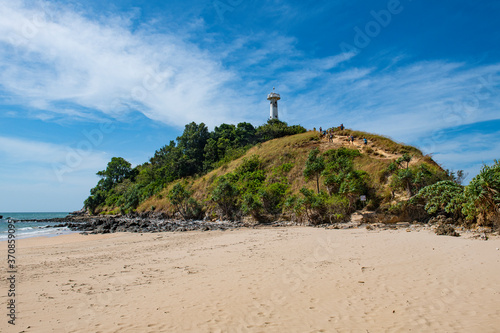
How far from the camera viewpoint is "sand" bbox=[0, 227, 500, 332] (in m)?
4.56

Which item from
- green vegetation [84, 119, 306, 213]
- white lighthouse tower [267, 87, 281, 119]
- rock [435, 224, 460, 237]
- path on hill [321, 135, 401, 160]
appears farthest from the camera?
white lighthouse tower [267, 87, 281, 119]

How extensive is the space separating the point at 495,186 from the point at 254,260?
1214 cm

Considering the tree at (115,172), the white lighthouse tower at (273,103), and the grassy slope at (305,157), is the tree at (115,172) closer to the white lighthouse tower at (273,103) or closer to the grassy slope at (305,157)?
the grassy slope at (305,157)

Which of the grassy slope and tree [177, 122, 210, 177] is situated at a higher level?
tree [177, 122, 210, 177]

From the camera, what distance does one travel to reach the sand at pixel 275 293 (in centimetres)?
456

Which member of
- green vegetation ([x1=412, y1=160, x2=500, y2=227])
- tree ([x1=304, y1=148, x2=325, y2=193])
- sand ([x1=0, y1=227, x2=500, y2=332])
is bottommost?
sand ([x1=0, y1=227, x2=500, y2=332])

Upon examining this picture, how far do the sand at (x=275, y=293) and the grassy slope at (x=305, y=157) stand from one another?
16872 millimetres

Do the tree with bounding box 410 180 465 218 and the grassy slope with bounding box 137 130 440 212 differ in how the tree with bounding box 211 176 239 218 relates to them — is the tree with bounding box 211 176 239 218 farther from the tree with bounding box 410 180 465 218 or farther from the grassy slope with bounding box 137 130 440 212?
the tree with bounding box 410 180 465 218

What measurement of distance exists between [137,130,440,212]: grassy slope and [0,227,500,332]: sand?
16872 millimetres

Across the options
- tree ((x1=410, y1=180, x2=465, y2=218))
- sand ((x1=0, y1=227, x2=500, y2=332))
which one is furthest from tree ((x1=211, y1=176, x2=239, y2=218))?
sand ((x1=0, y1=227, x2=500, y2=332))

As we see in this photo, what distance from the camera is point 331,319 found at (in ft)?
15.3

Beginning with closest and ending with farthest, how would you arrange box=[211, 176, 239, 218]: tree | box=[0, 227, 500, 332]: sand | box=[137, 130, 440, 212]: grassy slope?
1. box=[0, 227, 500, 332]: sand
2. box=[137, 130, 440, 212]: grassy slope
3. box=[211, 176, 239, 218]: tree

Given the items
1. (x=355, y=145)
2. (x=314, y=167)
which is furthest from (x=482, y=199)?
(x=355, y=145)

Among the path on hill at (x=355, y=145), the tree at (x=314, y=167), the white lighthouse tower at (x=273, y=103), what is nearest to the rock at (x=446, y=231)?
the tree at (x=314, y=167)
